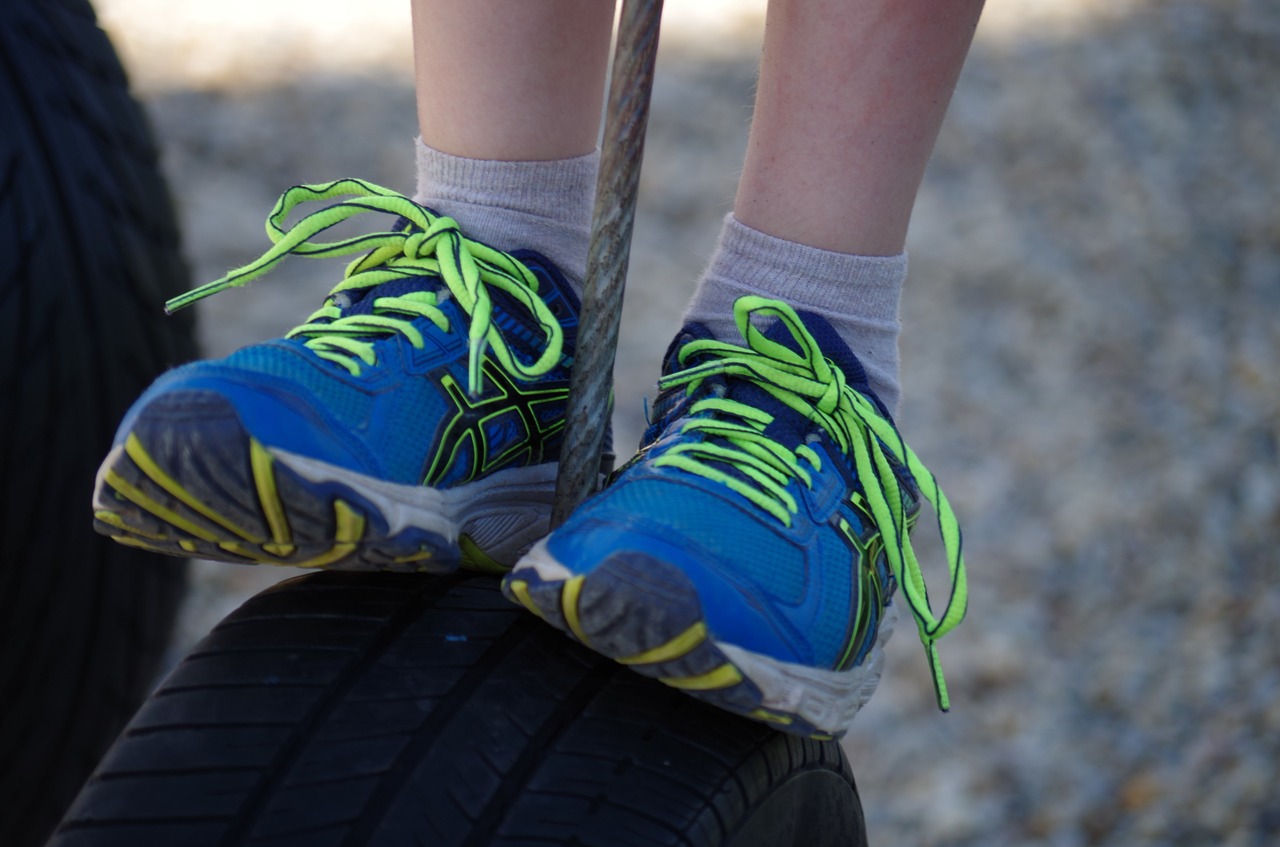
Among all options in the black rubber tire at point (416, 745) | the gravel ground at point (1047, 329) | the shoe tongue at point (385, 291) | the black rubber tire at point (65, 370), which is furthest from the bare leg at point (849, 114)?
the gravel ground at point (1047, 329)

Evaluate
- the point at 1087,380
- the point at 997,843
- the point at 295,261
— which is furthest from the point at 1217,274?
the point at 295,261

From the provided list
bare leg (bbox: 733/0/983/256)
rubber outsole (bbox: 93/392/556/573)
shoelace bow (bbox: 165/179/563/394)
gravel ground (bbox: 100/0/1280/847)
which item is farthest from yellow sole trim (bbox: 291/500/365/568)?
gravel ground (bbox: 100/0/1280/847)

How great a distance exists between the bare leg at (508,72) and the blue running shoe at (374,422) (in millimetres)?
72

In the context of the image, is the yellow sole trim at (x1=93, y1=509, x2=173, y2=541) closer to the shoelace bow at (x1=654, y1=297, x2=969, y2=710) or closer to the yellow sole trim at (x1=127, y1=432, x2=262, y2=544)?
the yellow sole trim at (x1=127, y1=432, x2=262, y2=544)

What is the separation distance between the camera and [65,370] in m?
0.87

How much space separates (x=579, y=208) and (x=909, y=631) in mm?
1134

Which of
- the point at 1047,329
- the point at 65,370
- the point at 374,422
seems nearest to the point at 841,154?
the point at 374,422

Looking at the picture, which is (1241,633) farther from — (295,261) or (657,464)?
(295,261)

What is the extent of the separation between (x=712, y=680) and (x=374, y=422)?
9.3 inches

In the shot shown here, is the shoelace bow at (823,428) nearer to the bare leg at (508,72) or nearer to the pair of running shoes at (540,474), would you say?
the pair of running shoes at (540,474)

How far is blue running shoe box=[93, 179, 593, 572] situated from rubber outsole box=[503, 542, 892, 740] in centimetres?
9

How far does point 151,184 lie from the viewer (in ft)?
3.24

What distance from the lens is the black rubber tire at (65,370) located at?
33.5 inches

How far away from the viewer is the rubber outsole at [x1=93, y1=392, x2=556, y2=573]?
581 millimetres
